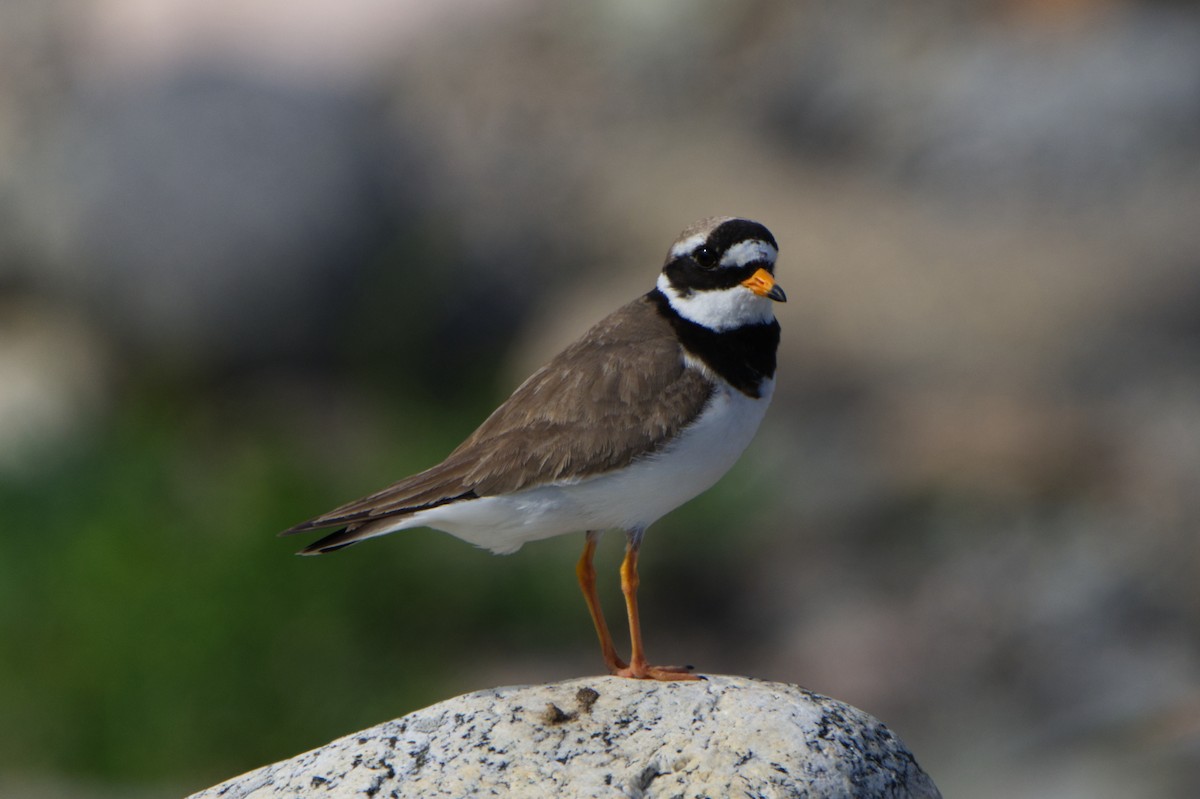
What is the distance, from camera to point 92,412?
1479 centimetres

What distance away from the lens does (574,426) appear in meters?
6.62

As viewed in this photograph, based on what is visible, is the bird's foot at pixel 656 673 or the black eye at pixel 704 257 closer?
the bird's foot at pixel 656 673

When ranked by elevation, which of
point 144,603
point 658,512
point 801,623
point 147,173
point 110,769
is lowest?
point 801,623

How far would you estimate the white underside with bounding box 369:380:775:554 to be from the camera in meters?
6.48

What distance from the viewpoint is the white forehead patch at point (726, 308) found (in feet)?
22.2

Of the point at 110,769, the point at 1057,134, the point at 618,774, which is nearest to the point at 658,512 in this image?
the point at 618,774

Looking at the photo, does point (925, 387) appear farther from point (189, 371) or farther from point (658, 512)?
point (658, 512)

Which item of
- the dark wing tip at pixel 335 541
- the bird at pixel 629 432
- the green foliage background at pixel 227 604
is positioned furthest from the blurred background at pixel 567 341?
the dark wing tip at pixel 335 541

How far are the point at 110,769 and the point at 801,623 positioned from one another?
5840 mm

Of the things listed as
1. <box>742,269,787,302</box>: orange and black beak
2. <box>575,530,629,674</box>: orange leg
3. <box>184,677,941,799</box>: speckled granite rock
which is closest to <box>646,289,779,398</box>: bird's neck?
<box>742,269,787,302</box>: orange and black beak

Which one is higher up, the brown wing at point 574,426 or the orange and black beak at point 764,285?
the orange and black beak at point 764,285

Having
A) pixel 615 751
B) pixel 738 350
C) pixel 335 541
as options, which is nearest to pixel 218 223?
pixel 335 541

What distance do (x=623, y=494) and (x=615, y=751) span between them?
120 centimetres

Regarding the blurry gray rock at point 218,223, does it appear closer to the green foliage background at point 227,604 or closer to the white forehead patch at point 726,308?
the green foliage background at point 227,604
